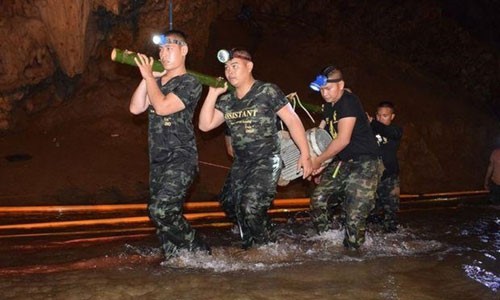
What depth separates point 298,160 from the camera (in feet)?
16.3

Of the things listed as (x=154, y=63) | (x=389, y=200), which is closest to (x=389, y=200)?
(x=389, y=200)

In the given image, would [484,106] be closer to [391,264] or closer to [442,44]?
[442,44]

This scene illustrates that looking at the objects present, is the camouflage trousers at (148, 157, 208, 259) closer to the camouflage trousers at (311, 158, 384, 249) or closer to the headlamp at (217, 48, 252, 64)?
the headlamp at (217, 48, 252, 64)

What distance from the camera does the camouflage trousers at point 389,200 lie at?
640 centimetres

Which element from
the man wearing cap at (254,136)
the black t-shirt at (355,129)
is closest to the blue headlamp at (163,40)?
the man wearing cap at (254,136)

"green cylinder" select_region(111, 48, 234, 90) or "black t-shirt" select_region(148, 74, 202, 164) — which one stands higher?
"green cylinder" select_region(111, 48, 234, 90)

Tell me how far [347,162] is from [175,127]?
204 cm

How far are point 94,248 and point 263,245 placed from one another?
1789 millimetres

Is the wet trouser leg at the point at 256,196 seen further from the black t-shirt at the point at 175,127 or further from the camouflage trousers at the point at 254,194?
the black t-shirt at the point at 175,127

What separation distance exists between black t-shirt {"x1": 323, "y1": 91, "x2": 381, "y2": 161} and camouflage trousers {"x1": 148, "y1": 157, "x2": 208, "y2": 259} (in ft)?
5.54

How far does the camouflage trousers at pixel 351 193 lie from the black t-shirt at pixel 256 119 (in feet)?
3.15

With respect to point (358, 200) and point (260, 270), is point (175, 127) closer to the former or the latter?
point (260, 270)

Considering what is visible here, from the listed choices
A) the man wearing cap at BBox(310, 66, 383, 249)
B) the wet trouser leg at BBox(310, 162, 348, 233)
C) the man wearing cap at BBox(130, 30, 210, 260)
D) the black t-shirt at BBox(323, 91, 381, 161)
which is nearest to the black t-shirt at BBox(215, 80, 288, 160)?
the man wearing cap at BBox(130, 30, 210, 260)

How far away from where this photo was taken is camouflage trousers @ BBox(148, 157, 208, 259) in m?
4.21
